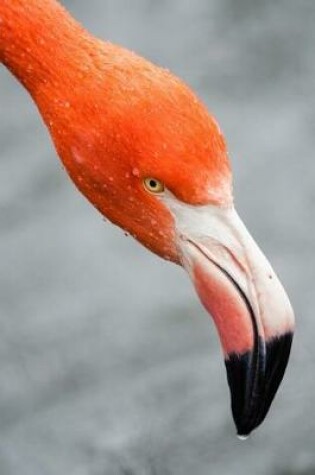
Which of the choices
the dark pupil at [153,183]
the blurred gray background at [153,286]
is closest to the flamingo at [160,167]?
the dark pupil at [153,183]

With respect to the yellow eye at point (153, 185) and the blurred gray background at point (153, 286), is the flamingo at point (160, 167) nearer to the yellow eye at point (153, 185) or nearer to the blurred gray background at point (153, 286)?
the yellow eye at point (153, 185)

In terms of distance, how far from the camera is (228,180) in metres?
4.67

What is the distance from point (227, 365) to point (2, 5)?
1261 millimetres

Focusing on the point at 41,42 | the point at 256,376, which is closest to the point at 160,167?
the point at 41,42

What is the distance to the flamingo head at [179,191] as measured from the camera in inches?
180

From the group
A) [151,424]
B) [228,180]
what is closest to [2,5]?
[228,180]

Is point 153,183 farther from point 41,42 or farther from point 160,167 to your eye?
point 41,42

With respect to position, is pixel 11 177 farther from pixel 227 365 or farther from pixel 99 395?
pixel 227 365

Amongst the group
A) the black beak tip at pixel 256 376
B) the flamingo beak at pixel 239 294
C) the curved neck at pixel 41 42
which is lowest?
the black beak tip at pixel 256 376

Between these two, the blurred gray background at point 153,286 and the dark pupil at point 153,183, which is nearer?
the dark pupil at point 153,183

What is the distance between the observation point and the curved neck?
15.6 ft

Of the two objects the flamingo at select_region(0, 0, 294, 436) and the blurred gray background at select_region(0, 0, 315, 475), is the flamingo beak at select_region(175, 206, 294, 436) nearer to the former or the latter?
the flamingo at select_region(0, 0, 294, 436)

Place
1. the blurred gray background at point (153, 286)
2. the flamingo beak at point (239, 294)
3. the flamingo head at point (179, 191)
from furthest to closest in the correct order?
1. the blurred gray background at point (153, 286)
2. the flamingo beak at point (239, 294)
3. the flamingo head at point (179, 191)

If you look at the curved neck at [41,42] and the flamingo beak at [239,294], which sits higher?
the curved neck at [41,42]
